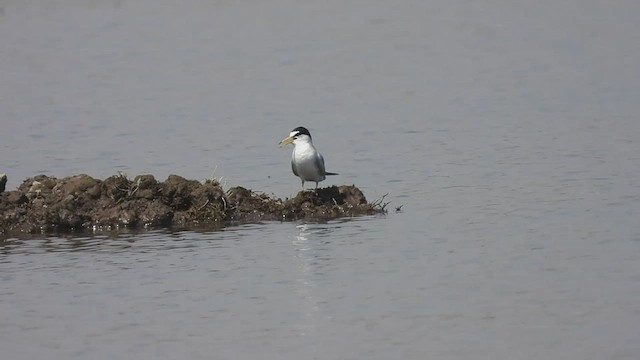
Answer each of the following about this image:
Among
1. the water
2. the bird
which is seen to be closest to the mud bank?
the bird

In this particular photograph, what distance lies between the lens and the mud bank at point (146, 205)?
764 inches

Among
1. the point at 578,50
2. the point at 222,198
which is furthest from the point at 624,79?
the point at 222,198

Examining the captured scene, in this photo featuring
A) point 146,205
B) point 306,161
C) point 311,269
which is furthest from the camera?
point 306,161

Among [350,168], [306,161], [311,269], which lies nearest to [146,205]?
[306,161]

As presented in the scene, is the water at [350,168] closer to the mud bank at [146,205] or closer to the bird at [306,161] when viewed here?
the mud bank at [146,205]

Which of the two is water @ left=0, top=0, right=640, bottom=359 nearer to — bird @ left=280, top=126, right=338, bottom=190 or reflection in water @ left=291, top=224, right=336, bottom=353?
reflection in water @ left=291, top=224, right=336, bottom=353

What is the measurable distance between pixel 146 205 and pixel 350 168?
17.8ft

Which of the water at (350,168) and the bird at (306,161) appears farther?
the bird at (306,161)

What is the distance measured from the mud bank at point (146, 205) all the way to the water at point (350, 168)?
0.61m

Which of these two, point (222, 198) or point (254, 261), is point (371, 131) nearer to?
point (222, 198)

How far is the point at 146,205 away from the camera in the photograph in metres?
19.5

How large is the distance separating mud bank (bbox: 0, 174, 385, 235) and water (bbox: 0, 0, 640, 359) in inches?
24.1

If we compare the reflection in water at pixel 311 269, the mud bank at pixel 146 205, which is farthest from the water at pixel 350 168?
the mud bank at pixel 146 205

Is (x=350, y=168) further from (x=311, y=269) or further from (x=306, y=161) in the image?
(x=311, y=269)
